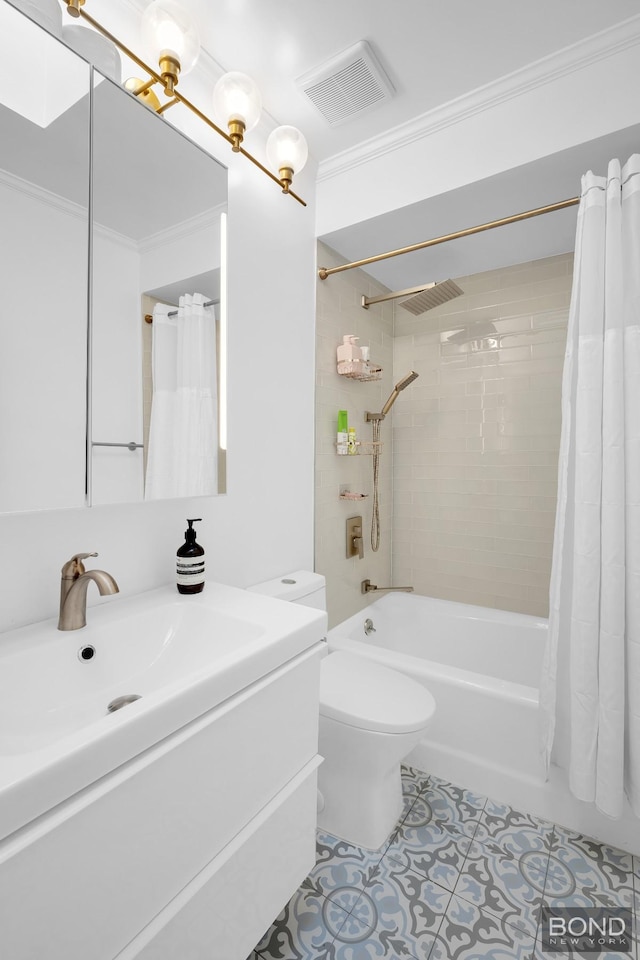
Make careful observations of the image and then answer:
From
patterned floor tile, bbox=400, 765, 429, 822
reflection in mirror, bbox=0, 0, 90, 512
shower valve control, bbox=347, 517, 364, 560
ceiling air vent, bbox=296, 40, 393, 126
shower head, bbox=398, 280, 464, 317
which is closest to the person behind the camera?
reflection in mirror, bbox=0, 0, 90, 512

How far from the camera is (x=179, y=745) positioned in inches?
29.9

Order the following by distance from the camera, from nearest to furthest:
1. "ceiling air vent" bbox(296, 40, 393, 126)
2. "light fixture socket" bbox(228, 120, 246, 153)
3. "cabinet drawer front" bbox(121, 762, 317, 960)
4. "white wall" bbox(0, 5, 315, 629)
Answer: "cabinet drawer front" bbox(121, 762, 317, 960), "white wall" bbox(0, 5, 315, 629), "light fixture socket" bbox(228, 120, 246, 153), "ceiling air vent" bbox(296, 40, 393, 126)

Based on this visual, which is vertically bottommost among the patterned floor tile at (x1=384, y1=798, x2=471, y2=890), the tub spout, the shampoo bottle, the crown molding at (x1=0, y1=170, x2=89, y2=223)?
the patterned floor tile at (x1=384, y1=798, x2=471, y2=890)

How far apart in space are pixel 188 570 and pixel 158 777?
59cm

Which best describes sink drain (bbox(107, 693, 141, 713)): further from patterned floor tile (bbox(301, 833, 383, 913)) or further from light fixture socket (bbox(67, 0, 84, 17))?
light fixture socket (bbox(67, 0, 84, 17))

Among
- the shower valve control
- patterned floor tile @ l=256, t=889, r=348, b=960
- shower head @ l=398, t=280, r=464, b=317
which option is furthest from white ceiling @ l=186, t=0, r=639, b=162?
patterned floor tile @ l=256, t=889, r=348, b=960

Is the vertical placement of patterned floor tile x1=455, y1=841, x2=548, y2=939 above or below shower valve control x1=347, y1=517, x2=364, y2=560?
below

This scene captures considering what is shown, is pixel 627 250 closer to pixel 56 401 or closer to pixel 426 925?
pixel 56 401

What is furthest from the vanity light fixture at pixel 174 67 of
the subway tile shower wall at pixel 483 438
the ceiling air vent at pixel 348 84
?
the subway tile shower wall at pixel 483 438

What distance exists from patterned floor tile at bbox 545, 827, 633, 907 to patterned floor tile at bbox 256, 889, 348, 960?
24.1 inches

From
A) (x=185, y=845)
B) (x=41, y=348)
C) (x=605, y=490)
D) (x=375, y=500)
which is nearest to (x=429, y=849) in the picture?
(x=185, y=845)

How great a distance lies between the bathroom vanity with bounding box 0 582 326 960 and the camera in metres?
0.61

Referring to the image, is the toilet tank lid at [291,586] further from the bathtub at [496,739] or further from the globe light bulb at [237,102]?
the globe light bulb at [237,102]

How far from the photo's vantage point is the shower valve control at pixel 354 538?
7.70ft
